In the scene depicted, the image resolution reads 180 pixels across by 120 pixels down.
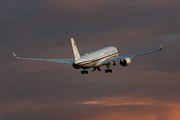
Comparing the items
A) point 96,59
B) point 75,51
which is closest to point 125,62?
point 96,59

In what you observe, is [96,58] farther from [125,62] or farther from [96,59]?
[125,62]

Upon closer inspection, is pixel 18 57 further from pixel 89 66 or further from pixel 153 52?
pixel 153 52

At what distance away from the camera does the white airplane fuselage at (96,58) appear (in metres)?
81.9

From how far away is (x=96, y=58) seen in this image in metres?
87.2

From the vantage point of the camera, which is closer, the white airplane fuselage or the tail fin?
the tail fin

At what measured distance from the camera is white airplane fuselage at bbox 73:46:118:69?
81.9 metres

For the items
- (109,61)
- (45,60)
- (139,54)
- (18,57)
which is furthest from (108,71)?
(18,57)

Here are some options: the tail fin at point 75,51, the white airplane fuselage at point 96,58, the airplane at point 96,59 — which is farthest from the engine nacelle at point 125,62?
the tail fin at point 75,51

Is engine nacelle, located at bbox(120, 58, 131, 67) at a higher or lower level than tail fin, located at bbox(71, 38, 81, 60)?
lower

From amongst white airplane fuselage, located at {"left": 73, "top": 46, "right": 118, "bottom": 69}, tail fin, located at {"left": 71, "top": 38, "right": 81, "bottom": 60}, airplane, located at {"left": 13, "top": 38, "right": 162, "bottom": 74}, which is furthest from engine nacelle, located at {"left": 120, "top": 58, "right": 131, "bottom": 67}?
tail fin, located at {"left": 71, "top": 38, "right": 81, "bottom": 60}

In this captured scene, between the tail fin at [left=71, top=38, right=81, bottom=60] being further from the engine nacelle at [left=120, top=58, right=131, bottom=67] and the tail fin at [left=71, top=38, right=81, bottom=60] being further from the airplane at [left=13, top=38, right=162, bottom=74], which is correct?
the engine nacelle at [left=120, top=58, right=131, bottom=67]

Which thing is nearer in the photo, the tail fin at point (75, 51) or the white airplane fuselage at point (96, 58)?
the tail fin at point (75, 51)

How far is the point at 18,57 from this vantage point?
307ft

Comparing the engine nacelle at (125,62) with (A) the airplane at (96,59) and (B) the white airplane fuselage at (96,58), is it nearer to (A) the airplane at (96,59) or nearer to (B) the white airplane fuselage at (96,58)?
(A) the airplane at (96,59)
